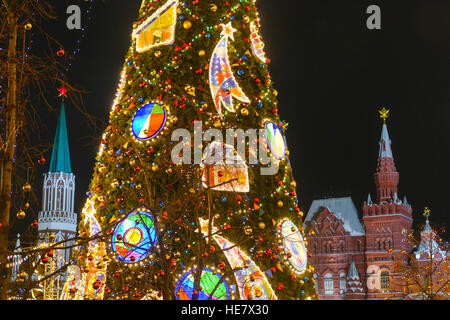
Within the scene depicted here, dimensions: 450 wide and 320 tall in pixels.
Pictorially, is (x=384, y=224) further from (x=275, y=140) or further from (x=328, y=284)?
(x=275, y=140)

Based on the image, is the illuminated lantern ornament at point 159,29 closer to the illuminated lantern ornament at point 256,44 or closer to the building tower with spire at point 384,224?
the illuminated lantern ornament at point 256,44

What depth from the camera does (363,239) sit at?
60594 mm

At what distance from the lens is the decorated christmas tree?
1016cm

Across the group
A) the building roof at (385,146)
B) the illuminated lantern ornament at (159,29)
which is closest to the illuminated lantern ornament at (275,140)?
the illuminated lantern ornament at (159,29)

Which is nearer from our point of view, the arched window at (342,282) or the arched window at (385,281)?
the arched window at (385,281)

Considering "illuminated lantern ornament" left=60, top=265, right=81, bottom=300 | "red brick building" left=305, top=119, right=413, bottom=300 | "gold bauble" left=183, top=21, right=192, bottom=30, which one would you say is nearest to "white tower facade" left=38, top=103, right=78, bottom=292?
"red brick building" left=305, top=119, right=413, bottom=300

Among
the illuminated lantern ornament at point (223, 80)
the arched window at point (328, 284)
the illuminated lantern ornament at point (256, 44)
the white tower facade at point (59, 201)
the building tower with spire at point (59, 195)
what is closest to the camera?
the illuminated lantern ornament at point (223, 80)

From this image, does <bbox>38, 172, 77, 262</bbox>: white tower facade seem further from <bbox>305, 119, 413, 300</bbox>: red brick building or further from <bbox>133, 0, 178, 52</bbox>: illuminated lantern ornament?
<bbox>133, 0, 178, 52</bbox>: illuminated lantern ornament

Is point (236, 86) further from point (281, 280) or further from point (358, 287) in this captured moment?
point (358, 287)

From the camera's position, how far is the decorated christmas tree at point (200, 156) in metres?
10.2

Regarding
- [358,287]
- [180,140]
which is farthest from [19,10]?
[358,287]

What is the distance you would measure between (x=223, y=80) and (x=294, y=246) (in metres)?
3.09

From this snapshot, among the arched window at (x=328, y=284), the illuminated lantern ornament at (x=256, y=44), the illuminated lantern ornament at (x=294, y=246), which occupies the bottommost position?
the arched window at (x=328, y=284)
